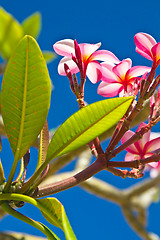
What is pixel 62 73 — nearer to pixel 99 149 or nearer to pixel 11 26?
pixel 99 149

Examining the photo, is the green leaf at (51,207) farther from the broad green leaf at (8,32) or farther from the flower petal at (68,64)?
the broad green leaf at (8,32)

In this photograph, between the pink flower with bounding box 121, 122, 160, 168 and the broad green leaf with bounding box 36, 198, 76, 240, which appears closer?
the broad green leaf with bounding box 36, 198, 76, 240

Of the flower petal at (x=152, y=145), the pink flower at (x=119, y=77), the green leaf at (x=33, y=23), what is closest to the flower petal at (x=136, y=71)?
the pink flower at (x=119, y=77)

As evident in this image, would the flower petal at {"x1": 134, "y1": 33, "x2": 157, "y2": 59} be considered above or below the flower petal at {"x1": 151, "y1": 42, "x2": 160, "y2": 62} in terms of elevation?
above

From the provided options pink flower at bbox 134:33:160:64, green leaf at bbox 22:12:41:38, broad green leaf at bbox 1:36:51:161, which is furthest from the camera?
green leaf at bbox 22:12:41:38

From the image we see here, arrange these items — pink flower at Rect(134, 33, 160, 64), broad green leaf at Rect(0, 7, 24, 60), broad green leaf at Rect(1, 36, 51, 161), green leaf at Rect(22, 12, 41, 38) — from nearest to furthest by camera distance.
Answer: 1. broad green leaf at Rect(1, 36, 51, 161)
2. pink flower at Rect(134, 33, 160, 64)
3. broad green leaf at Rect(0, 7, 24, 60)
4. green leaf at Rect(22, 12, 41, 38)

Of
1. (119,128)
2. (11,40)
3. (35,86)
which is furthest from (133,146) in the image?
(11,40)

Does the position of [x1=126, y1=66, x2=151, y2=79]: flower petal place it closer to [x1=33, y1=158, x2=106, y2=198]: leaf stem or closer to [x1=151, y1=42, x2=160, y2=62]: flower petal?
[x1=151, y1=42, x2=160, y2=62]: flower petal

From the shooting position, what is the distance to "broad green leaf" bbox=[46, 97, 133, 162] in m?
0.39

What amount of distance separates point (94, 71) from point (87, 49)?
4 centimetres

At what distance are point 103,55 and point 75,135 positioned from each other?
0.19 metres

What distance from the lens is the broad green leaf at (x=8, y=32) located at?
1555 millimetres

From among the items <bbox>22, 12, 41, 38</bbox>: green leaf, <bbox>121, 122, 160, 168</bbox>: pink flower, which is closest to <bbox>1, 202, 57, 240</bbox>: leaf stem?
<bbox>121, 122, 160, 168</bbox>: pink flower

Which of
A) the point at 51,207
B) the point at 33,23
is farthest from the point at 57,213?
the point at 33,23
